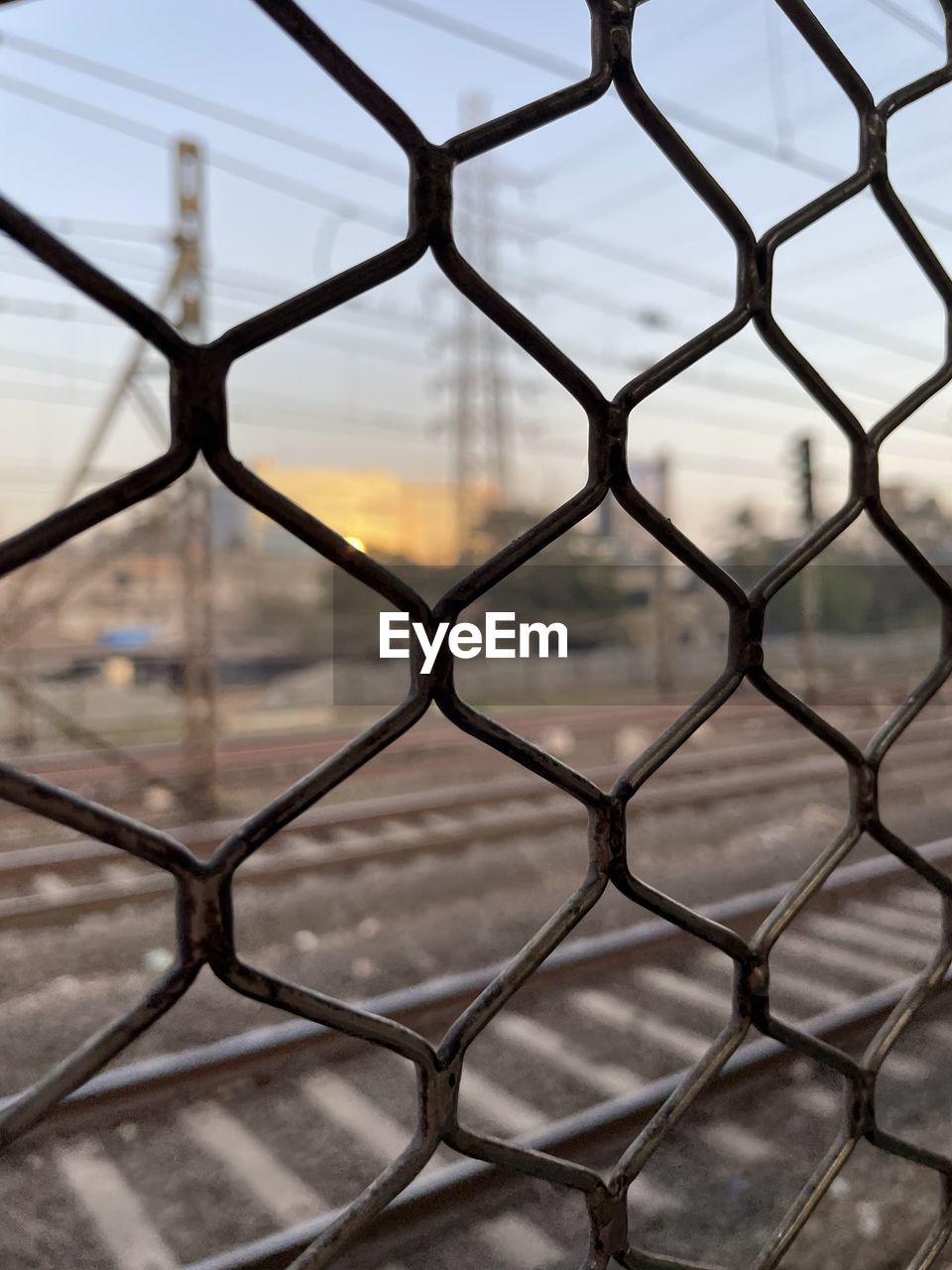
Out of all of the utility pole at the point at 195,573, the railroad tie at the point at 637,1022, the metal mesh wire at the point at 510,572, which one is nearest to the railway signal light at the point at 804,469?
the utility pole at the point at 195,573

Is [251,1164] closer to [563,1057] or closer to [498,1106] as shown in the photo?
[498,1106]

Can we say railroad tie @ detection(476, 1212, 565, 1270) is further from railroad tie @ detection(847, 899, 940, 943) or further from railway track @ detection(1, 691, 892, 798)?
railway track @ detection(1, 691, 892, 798)

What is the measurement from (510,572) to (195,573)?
19.3 ft

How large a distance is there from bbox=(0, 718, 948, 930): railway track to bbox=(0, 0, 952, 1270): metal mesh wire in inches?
141

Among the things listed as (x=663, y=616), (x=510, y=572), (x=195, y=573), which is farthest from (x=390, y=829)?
(x=663, y=616)

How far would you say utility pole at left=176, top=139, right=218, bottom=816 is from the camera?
18.6 ft

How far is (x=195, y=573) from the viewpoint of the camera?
6.20 metres

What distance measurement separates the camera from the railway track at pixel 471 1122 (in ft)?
5.66

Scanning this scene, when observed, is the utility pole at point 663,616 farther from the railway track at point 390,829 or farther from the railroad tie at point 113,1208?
the railroad tie at point 113,1208

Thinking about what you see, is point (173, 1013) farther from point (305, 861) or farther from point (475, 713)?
point (475, 713)

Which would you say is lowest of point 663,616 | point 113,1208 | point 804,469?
point 113,1208

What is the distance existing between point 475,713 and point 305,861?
12.6 ft

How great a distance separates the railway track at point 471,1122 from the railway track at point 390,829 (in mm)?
1631

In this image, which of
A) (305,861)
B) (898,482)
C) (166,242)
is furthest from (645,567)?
(305,861)
